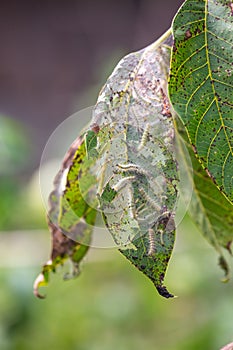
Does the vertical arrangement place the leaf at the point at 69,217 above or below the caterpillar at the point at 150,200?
below

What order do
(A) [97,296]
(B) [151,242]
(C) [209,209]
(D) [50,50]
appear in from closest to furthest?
(B) [151,242] < (C) [209,209] < (A) [97,296] < (D) [50,50]

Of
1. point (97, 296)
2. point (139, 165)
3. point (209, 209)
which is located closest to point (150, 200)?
point (139, 165)

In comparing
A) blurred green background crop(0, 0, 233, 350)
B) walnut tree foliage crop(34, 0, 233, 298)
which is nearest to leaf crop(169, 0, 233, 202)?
walnut tree foliage crop(34, 0, 233, 298)

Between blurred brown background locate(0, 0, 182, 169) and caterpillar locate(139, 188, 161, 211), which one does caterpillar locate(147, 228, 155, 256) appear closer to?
caterpillar locate(139, 188, 161, 211)

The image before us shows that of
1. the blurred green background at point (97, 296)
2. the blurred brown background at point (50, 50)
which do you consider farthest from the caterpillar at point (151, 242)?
the blurred brown background at point (50, 50)

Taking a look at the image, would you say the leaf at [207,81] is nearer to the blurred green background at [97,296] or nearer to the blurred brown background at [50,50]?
the blurred green background at [97,296]

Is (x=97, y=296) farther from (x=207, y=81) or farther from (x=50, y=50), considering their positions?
(x=50, y=50)

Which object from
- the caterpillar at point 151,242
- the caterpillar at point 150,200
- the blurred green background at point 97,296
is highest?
the caterpillar at point 150,200
